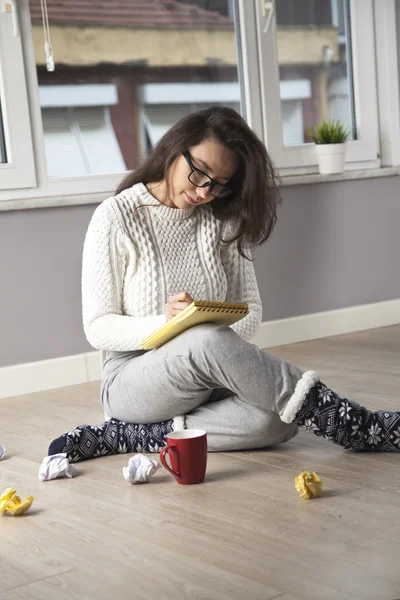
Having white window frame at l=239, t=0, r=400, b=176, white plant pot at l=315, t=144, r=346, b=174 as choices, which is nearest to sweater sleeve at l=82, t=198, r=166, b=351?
white window frame at l=239, t=0, r=400, b=176

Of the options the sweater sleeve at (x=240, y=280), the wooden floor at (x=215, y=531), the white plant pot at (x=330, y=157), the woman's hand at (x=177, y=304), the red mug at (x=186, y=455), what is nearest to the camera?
the wooden floor at (x=215, y=531)

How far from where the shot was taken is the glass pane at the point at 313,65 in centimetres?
398

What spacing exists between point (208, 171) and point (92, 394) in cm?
124

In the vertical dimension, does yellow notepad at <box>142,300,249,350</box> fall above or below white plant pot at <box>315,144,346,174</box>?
below

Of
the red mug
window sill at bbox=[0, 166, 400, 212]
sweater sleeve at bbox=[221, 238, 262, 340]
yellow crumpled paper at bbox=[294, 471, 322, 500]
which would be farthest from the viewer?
window sill at bbox=[0, 166, 400, 212]

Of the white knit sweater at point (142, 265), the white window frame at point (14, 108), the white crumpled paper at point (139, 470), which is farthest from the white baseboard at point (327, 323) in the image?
the white crumpled paper at point (139, 470)

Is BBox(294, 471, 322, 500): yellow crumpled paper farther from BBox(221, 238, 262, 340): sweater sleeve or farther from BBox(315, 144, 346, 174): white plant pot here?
BBox(315, 144, 346, 174): white plant pot

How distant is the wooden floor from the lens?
1.42 meters

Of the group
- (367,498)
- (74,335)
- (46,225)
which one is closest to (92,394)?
(74,335)

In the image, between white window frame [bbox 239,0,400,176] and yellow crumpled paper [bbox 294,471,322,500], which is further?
white window frame [bbox 239,0,400,176]

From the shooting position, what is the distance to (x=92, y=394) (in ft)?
10.3

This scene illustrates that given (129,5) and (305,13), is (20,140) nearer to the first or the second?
(129,5)

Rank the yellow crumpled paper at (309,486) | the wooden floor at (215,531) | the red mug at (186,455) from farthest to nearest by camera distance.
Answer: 1. the red mug at (186,455)
2. the yellow crumpled paper at (309,486)
3. the wooden floor at (215,531)

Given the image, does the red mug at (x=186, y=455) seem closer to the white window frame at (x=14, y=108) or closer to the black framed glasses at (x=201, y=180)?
the black framed glasses at (x=201, y=180)
